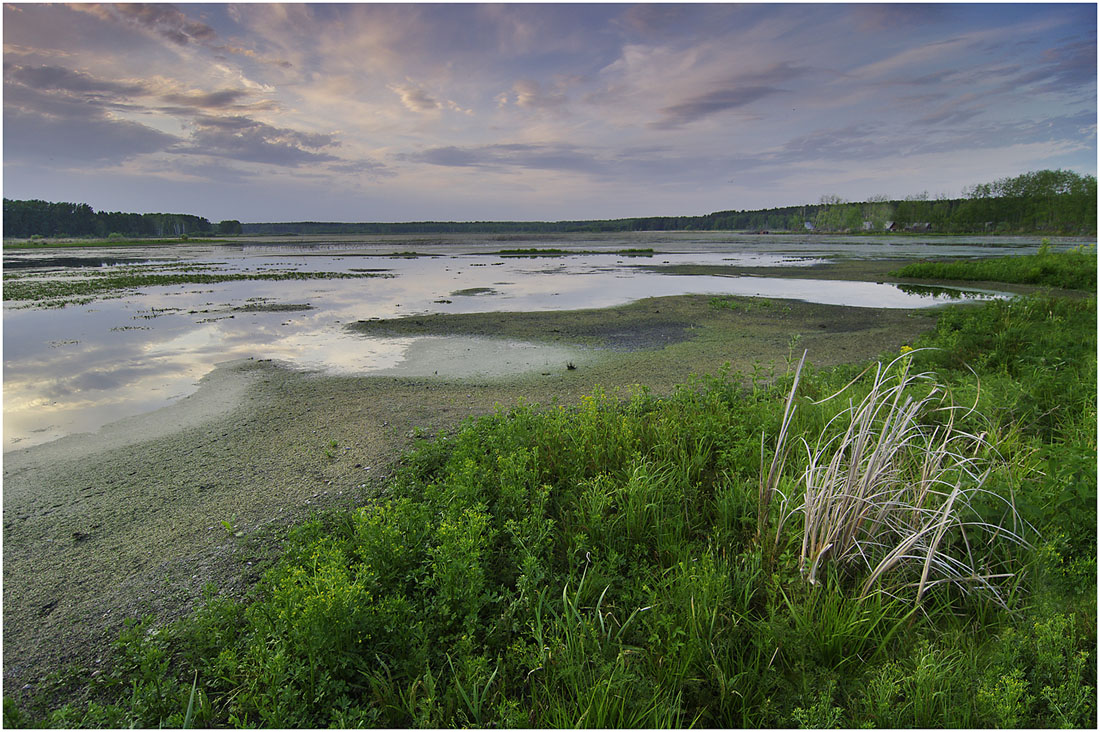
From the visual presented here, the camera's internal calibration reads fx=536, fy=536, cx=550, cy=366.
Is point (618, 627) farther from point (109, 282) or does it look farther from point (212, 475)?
point (109, 282)

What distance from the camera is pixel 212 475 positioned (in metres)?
5.06

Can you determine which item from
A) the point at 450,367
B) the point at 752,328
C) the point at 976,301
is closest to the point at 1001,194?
the point at 976,301

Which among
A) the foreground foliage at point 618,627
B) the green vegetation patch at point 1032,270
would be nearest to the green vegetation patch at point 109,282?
the foreground foliage at point 618,627

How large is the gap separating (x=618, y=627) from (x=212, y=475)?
414 centimetres

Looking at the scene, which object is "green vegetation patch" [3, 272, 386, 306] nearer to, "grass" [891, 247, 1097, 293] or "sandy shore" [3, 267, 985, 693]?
"sandy shore" [3, 267, 985, 693]

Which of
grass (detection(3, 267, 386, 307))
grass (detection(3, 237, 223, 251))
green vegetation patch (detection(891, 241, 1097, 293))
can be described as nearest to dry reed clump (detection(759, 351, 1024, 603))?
green vegetation patch (detection(891, 241, 1097, 293))

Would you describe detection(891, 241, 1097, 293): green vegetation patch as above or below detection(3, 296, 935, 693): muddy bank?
above

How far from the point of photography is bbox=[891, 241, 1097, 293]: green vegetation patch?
18594mm

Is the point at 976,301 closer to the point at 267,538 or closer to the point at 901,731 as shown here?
the point at 901,731

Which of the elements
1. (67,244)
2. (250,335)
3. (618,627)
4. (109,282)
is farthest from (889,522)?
(67,244)

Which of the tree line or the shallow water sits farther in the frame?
the tree line

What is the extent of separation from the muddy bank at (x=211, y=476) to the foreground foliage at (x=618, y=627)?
406 millimetres

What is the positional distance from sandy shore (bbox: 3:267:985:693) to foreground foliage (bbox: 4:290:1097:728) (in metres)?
0.44

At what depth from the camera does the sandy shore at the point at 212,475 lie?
332cm
